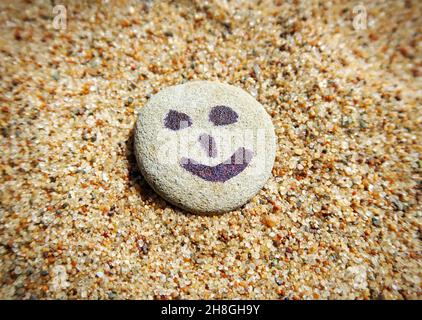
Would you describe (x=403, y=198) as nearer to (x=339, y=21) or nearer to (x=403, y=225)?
(x=403, y=225)

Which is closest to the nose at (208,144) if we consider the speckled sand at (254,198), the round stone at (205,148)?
the round stone at (205,148)

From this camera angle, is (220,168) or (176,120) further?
(176,120)

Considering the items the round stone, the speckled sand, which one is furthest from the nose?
the speckled sand

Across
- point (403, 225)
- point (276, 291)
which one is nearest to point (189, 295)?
point (276, 291)

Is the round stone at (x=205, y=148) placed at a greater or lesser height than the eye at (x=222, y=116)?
lesser

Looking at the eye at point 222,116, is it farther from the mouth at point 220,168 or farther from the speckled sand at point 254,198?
the speckled sand at point 254,198

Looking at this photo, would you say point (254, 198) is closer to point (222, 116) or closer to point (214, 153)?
point (214, 153)

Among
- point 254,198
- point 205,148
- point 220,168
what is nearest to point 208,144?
point 205,148
